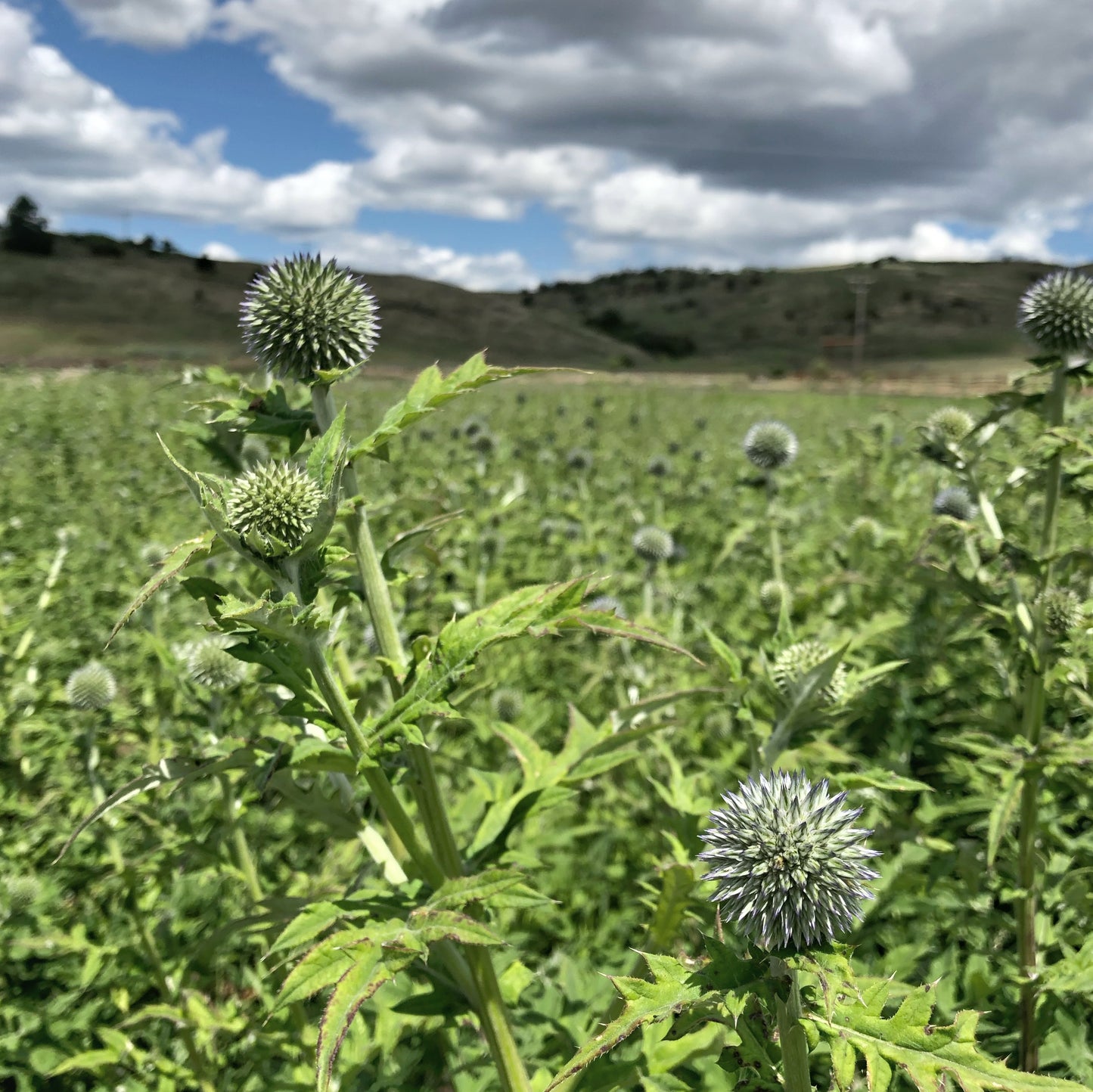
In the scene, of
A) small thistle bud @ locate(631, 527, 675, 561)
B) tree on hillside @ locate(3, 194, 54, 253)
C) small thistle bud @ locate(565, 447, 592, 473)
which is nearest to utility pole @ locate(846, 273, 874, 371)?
small thistle bud @ locate(565, 447, 592, 473)

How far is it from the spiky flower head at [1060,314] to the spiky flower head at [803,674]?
1.60 meters

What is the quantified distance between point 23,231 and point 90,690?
2760 inches

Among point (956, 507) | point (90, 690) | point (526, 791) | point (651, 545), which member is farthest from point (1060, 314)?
point (90, 690)

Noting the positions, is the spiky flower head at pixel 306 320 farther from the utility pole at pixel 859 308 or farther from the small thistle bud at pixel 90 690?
the utility pole at pixel 859 308

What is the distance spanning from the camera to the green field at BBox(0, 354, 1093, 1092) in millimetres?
1717

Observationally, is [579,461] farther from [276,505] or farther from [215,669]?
[276,505]

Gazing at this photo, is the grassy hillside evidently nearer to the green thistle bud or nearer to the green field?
the green field

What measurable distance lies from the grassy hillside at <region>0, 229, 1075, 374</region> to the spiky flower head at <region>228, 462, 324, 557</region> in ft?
112

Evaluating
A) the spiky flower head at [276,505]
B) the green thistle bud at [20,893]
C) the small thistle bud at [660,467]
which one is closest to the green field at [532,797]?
the green thistle bud at [20,893]

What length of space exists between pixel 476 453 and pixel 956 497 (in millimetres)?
3700

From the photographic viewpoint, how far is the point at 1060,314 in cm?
277

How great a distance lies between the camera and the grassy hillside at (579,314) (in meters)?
47.6

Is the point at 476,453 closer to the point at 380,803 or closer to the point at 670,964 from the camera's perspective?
the point at 380,803

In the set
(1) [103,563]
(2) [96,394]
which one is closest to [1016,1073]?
(1) [103,563]
